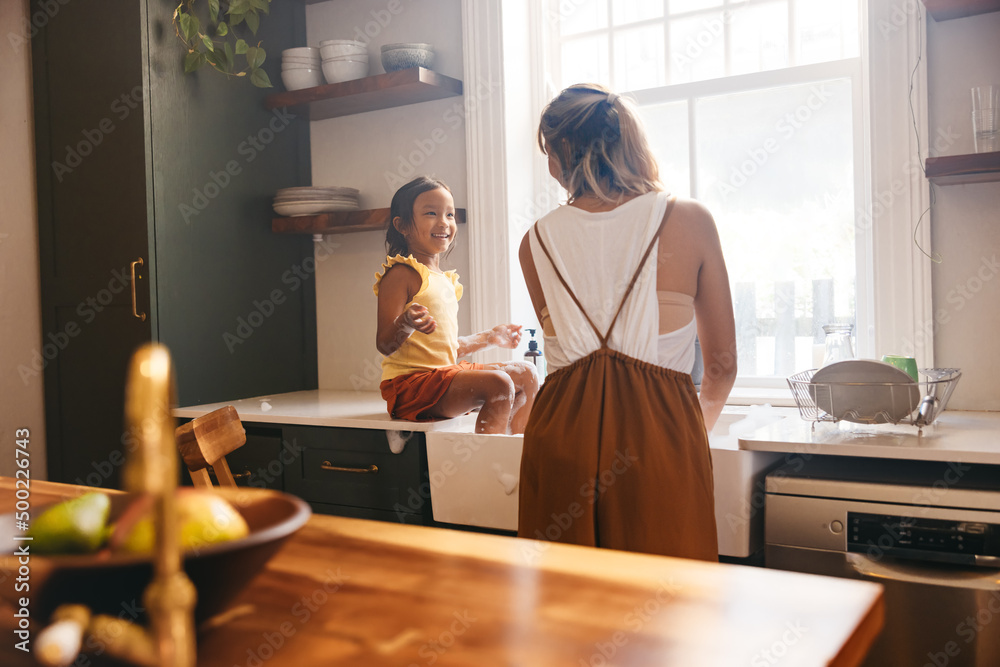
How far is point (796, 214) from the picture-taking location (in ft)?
7.88

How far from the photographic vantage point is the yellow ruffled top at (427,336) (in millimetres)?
2184

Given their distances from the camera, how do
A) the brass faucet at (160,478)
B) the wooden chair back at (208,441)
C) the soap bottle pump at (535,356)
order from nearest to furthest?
1. the brass faucet at (160,478)
2. the wooden chair back at (208,441)
3. the soap bottle pump at (535,356)

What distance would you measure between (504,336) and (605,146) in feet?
3.02

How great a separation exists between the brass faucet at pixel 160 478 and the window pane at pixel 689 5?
2.56 m

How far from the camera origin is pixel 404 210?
7.47 ft

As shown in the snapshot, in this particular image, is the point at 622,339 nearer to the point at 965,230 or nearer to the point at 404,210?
the point at 404,210

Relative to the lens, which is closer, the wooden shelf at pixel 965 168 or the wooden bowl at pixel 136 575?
the wooden bowl at pixel 136 575

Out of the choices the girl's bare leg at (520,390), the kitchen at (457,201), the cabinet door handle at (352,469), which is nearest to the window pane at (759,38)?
the kitchen at (457,201)

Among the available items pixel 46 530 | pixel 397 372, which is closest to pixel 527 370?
pixel 397 372

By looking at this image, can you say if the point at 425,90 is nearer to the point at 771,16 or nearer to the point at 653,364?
the point at 771,16

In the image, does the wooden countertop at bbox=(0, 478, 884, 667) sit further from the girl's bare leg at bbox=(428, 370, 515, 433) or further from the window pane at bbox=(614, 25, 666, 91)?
the window pane at bbox=(614, 25, 666, 91)

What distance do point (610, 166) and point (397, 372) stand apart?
0.97m

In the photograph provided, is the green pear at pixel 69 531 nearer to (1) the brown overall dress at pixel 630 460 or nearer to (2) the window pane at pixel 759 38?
(1) the brown overall dress at pixel 630 460

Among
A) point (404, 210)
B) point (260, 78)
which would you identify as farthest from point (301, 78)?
point (404, 210)
